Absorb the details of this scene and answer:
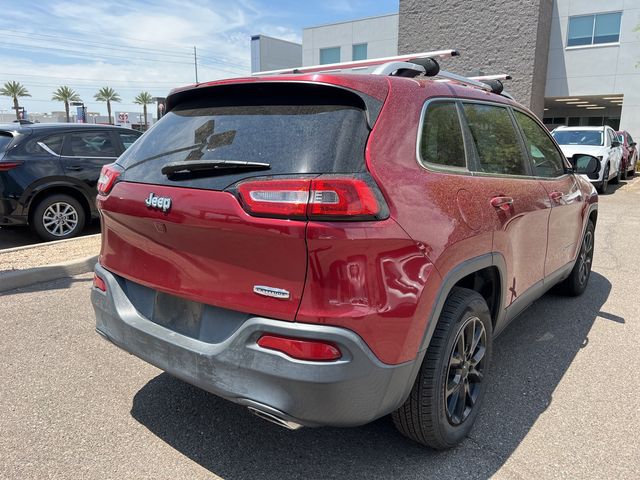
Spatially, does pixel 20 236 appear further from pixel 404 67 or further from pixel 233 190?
pixel 404 67

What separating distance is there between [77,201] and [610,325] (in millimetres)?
6717

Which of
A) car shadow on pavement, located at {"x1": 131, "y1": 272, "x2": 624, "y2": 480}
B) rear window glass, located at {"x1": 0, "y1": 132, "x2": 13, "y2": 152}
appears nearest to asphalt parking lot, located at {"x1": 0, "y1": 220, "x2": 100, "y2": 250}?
rear window glass, located at {"x1": 0, "y1": 132, "x2": 13, "y2": 152}

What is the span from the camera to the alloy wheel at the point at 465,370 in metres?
2.57

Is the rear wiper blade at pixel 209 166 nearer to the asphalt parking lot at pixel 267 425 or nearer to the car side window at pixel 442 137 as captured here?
the car side window at pixel 442 137

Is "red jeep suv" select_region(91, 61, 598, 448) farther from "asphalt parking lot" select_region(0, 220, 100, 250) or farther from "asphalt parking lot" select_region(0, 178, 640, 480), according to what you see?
"asphalt parking lot" select_region(0, 220, 100, 250)

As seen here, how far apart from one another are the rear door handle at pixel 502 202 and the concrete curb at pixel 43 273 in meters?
4.38

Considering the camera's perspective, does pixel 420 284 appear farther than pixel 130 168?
No

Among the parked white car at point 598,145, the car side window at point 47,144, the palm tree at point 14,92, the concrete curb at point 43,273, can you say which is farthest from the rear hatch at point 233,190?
the palm tree at point 14,92

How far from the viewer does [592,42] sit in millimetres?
22875

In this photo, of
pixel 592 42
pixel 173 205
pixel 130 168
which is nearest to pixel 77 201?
pixel 130 168

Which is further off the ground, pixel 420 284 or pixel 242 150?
pixel 242 150

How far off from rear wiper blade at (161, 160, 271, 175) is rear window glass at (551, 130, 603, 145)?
46.2 ft

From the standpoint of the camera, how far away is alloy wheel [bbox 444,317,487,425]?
8.43 feet

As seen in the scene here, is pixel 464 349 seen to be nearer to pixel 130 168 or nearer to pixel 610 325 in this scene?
pixel 130 168
